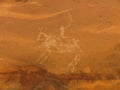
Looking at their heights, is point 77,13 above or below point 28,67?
above

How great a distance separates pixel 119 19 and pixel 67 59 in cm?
24

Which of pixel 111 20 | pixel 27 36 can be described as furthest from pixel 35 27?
pixel 111 20

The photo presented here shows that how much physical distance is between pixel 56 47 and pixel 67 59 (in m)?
0.06

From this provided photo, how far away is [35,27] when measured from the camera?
1146 millimetres

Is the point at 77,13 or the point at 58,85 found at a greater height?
the point at 77,13

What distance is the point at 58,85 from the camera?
1.13 meters

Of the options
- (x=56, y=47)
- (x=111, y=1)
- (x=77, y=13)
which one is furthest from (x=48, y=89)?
(x=111, y=1)

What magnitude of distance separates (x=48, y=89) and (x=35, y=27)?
227mm

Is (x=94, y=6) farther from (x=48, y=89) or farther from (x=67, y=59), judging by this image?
(x=48, y=89)

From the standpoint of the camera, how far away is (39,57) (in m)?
1.13

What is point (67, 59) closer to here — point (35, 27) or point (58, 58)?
point (58, 58)

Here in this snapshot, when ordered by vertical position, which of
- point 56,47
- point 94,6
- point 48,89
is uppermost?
point 94,6

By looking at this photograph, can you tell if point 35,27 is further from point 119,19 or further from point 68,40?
point 119,19

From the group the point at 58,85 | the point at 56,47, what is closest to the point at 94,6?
the point at 56,47
